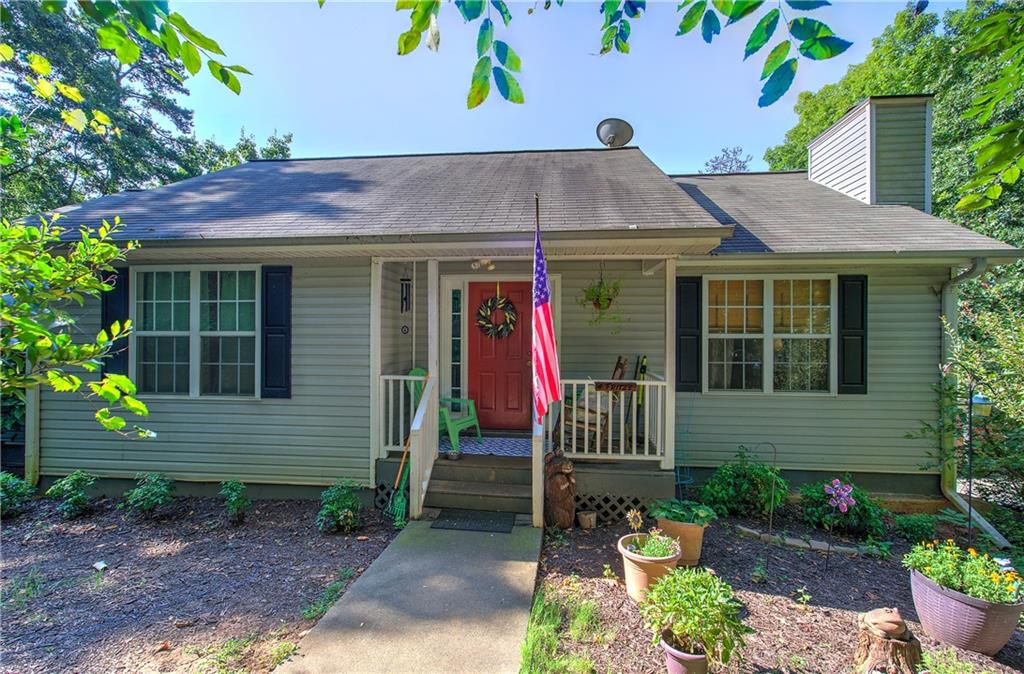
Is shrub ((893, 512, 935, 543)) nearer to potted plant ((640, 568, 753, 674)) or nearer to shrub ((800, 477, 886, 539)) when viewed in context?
shrub ((800, 477, 886, 539))

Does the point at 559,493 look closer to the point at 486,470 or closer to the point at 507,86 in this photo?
the point at 486,470

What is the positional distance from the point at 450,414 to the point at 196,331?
119 inches

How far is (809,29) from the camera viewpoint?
133 centimetres

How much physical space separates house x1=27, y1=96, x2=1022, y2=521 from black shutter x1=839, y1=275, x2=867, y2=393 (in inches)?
1.0

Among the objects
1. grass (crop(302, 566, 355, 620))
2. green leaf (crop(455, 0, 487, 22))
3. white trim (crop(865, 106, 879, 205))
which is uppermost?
white trim (crop(865, 106, 879, 205))

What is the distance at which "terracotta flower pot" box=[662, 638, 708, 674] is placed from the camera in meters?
2.46

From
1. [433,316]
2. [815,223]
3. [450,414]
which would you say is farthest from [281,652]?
[815,223]

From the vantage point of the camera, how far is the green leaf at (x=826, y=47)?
1348 mm

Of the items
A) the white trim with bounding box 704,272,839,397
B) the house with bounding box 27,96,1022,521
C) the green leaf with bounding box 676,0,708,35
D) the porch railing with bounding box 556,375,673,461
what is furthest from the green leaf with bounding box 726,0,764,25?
the white trim with bounding box 704,272,839,397

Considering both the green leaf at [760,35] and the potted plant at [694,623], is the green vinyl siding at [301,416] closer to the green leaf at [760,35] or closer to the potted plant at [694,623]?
the potted plant at [694,623]

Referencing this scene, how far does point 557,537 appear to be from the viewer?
14.3 ft

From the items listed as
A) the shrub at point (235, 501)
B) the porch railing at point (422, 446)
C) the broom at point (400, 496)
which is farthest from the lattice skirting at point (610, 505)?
the shrub at point (235, 501)

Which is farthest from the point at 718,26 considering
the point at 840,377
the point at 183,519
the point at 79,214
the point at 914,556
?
the point at 79,214

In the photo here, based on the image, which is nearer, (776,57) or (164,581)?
(776,57)
